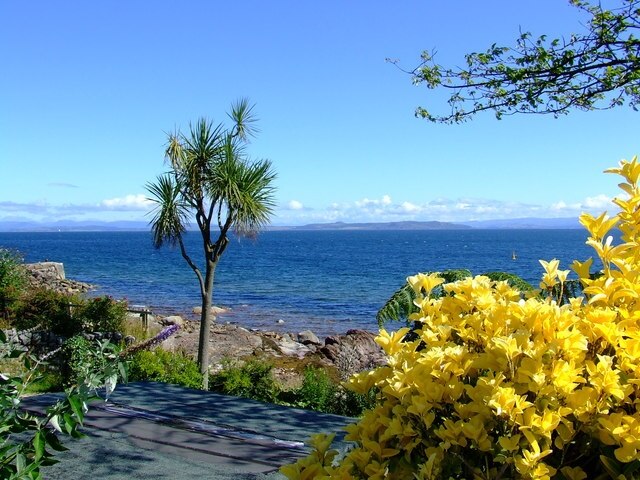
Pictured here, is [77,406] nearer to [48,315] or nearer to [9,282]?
[48,315]

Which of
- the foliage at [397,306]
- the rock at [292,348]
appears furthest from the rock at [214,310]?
the foliage at [397,306]

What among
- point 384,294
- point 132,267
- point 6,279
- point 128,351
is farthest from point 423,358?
point 132,267

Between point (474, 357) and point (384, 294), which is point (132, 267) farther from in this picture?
point (474, 357)

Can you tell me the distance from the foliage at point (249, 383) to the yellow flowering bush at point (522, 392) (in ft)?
22.9

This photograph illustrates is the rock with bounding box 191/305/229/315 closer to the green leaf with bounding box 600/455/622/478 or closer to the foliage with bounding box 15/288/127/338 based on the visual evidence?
the foliage with bounding box 15/288/127/338

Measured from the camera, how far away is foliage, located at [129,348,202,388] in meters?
8.93

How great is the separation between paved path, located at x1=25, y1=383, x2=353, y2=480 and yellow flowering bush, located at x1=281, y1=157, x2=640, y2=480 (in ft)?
8.50

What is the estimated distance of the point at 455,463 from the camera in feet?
5.62

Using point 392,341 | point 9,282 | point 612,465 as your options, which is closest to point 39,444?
point 392,341

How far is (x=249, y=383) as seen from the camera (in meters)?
9.06

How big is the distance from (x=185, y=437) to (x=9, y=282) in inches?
448

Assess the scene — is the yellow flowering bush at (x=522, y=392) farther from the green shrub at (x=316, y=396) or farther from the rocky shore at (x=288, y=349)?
the rocky shore at (x=288, y=349)

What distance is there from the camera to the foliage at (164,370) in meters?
8.93

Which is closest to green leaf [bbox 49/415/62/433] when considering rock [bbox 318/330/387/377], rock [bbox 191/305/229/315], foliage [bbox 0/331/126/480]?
foliage [bbox 0/331/126/480]
